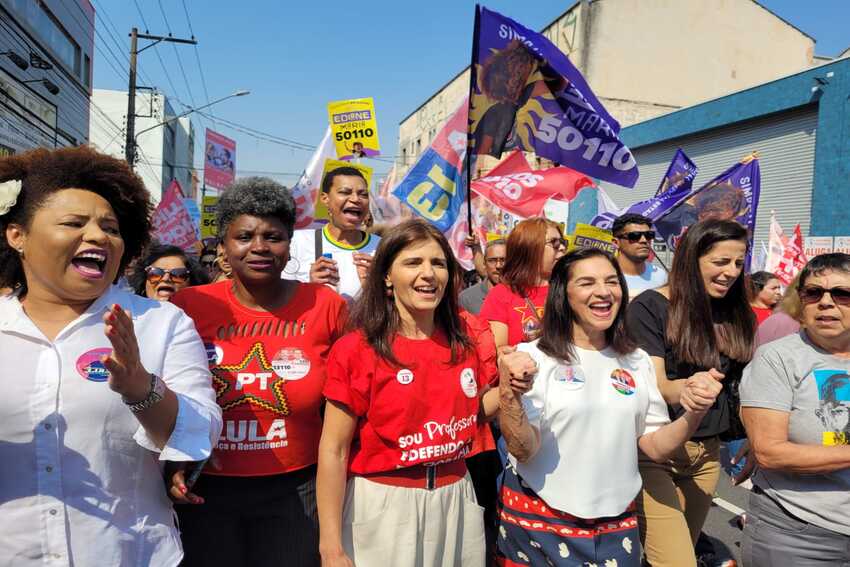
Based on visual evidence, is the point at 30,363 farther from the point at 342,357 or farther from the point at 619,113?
the point at 619,113

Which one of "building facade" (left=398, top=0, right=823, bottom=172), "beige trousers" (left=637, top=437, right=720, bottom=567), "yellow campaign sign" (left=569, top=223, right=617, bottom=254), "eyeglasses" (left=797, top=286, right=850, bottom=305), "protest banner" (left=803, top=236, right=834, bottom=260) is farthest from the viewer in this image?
"building facade" (left=398, top=0, right=823, bottom=172)

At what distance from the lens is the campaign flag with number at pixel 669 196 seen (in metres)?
8.13

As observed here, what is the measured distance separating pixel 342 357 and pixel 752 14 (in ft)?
94.0

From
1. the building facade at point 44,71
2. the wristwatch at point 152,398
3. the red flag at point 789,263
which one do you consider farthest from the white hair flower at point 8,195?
the building facade at point 44,71

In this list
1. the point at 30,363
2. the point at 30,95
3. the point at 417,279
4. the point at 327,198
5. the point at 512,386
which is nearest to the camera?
the point at 30,363

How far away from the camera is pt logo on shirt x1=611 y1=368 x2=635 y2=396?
2635mm

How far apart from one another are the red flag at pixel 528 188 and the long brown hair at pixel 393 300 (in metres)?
4.21

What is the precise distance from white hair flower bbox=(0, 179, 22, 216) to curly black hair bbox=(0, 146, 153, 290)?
0.13 ft

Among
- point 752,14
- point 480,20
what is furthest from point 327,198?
point 752,14

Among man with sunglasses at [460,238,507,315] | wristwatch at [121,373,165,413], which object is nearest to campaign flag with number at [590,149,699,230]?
man with sunglasses at [460,238,507,315]

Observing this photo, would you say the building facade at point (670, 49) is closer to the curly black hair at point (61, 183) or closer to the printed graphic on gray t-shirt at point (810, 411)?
the printed graphic on gray t-shirt at point (810, 411)

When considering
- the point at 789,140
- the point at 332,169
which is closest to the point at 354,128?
the point at 332,169

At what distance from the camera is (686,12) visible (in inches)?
976

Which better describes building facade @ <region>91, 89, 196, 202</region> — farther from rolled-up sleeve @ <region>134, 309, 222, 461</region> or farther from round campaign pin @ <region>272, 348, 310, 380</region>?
rolled-up sleeve @ <region>134, 309, 222, 461</region>
